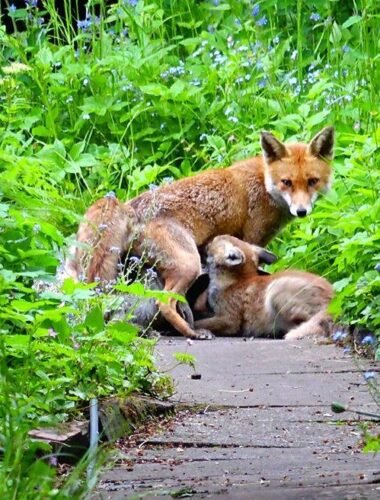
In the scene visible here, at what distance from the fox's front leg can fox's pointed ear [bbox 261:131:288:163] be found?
1471 mm

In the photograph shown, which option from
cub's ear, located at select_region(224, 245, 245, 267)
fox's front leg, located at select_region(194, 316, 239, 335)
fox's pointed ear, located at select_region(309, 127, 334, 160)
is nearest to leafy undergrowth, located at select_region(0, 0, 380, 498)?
fox's pointed ear, located at select_region(309, 127, 334, 160)

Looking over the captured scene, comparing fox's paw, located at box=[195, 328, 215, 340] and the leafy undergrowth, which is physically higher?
the leafy undergrowth

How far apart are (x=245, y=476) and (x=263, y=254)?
5419 mm

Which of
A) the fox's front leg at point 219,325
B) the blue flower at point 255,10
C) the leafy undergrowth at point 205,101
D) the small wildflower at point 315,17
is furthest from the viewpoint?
the small wildflower at point 315,17

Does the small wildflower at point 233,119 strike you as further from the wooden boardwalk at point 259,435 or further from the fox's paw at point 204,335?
the wooden boardwalk at point 259,435

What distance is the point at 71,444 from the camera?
470 cm

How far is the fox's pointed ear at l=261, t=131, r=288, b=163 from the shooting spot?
9914 millimetres

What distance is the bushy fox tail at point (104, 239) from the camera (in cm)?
864

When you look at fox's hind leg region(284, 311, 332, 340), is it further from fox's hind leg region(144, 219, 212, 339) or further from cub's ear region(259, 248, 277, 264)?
cub's ear region(259, 248, 277, 264)

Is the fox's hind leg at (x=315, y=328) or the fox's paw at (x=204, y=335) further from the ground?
the fox's hind leg at (x=315, y=328)

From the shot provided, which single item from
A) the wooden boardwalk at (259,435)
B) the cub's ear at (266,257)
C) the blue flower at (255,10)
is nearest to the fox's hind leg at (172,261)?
the cub's ear at (266,257)

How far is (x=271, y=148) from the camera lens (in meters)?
10.0

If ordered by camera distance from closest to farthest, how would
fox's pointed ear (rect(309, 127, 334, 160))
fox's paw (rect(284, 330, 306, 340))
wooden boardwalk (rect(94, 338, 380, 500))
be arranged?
1. wooden boardwalk (rect(94, 338, 380, 500))
2. fox's paw (rect(284, 330, 306, 340))
3. fox's pointed ear (rect(309, 127, 334, 160))

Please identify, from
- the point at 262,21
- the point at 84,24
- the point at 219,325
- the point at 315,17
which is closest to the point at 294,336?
the point at 219,325
